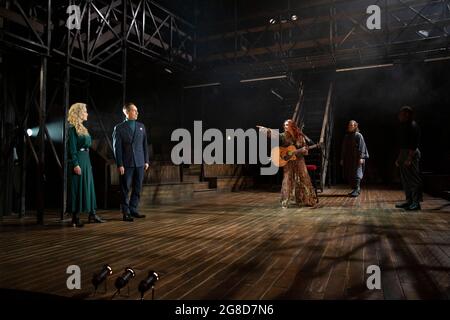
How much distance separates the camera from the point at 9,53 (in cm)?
568

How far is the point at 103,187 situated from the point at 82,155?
2.26 m

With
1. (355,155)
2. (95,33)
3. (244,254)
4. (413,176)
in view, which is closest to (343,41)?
(355,155)

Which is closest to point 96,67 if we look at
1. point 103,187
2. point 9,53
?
point 9,53

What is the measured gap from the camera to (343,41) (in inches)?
342

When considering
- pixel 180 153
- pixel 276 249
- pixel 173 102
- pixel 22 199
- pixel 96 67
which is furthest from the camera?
pixel 173 102

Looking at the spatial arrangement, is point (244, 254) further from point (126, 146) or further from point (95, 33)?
point (95, 33)

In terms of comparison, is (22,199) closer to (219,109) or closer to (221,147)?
(221,147)

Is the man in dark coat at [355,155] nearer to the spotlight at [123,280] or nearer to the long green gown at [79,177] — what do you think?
the long green gown at [79,177]

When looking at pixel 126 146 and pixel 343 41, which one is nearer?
pixel 126 146

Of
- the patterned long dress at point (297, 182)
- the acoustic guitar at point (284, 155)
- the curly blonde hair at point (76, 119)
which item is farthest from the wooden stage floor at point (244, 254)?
the acoustic guitar at point (284, 155)

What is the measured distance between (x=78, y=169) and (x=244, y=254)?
2.65m

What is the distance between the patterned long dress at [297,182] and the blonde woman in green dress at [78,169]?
12.0 ft

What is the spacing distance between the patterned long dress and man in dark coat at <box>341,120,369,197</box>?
2.26 m

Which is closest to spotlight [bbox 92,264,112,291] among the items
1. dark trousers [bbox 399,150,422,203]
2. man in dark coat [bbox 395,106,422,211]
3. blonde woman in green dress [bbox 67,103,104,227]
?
blonde woman in green dress [bbox 67,103,104,227]
